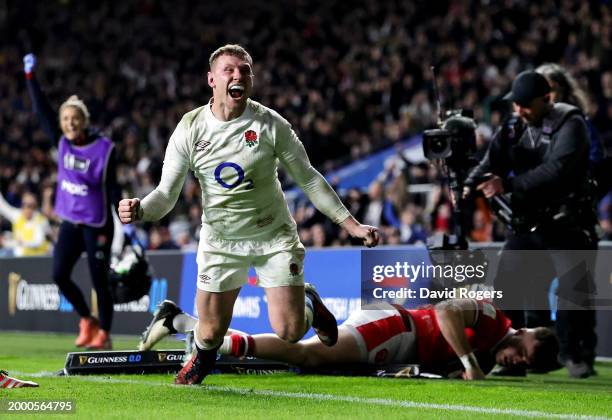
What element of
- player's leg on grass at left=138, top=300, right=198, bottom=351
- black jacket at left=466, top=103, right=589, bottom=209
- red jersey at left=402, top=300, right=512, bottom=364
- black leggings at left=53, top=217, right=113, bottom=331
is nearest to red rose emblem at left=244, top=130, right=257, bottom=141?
player's leg on grass at left=138, top=300, right=198, bottom=351

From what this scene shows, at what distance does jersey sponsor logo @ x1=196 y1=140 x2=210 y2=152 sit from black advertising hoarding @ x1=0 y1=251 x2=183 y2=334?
23.2 feet

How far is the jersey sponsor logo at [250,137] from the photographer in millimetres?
6285

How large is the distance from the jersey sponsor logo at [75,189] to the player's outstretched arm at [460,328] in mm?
4271

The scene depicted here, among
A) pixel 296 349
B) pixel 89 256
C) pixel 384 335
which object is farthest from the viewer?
pixel 89 256

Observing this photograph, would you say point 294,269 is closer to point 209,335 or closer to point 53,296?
point 209,335

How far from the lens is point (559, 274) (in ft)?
25.8

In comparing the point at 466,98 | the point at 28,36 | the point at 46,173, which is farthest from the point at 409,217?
the point at 28,36

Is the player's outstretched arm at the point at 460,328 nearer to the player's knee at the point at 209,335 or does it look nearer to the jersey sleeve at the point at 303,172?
the jersey sleeve at the point at 303,172

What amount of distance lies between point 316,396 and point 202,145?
5.23 ft

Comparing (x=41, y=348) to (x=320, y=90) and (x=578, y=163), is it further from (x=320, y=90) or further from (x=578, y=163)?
(x=320, y=90)

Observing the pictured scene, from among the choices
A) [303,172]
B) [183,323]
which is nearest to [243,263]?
[303,172]

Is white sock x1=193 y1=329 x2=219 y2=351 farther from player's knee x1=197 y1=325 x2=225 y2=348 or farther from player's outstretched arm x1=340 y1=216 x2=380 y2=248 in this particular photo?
player's outstretched arm x1=340 y1=216 x2=380 y2=248

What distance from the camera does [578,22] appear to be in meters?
17.8

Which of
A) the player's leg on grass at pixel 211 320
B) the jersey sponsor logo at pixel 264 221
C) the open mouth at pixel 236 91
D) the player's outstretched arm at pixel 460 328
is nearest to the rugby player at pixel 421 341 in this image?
the player's outstretched arm at pixel 460 328
